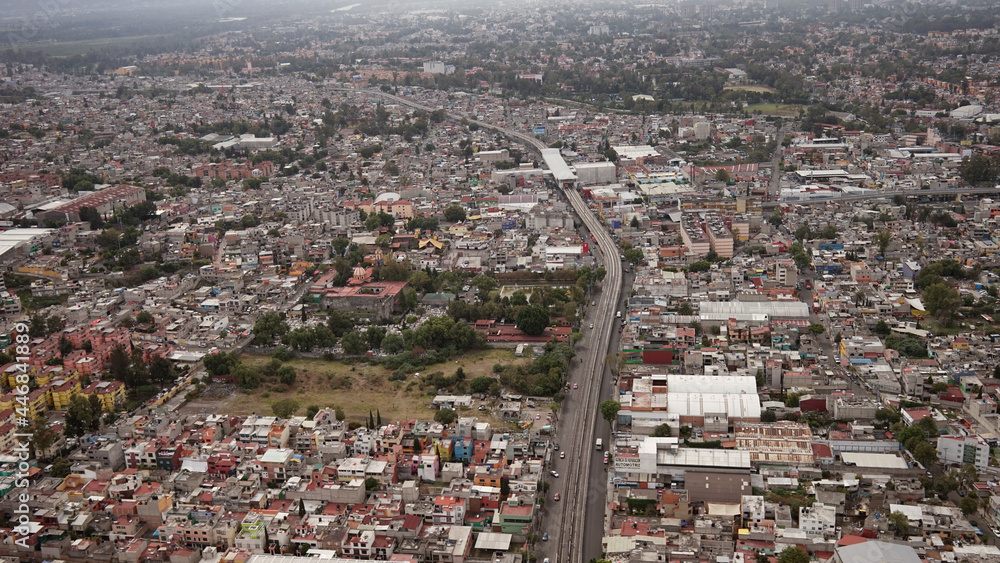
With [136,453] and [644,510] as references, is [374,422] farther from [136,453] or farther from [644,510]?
[644,510]

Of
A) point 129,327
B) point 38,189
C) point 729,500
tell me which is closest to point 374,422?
point 729,500

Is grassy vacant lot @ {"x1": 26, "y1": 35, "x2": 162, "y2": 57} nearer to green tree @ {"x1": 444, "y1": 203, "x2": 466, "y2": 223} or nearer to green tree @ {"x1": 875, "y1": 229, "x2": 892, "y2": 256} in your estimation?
green tree @ {"x1": 444, "y1": 203, "x2": 466, "y2": 223}

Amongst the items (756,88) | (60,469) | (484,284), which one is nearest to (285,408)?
(60,469)

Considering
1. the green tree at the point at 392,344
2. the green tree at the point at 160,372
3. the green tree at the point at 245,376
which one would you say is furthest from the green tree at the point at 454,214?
the green tree at the point at 160,372

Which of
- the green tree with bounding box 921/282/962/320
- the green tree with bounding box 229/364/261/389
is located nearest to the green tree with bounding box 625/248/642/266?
the green tree with bounding box 921/282/962/320

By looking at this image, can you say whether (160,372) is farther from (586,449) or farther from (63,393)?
(586,449)
